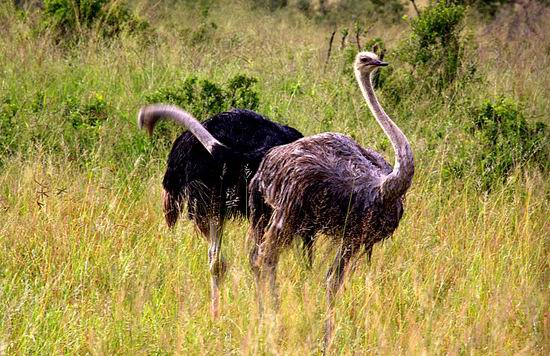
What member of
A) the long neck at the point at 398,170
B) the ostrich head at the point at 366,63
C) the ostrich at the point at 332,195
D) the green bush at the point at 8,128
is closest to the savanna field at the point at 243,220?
the green bush at the point at 8,128

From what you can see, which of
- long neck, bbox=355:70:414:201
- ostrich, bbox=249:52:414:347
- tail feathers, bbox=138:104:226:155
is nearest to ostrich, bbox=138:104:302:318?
tail feathers, bbox=138:104:226:155

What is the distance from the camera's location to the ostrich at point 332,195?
344 cm

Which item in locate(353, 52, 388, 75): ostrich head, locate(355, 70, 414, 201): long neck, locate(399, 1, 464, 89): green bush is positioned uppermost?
locate(353, 52, 388, 75): ostrich head

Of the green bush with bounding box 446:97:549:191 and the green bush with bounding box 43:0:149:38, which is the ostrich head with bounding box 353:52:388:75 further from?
the green bush with bounding box 43:0:149:38

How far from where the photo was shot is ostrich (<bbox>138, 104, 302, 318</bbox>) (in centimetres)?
389

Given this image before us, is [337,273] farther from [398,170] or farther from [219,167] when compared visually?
[219,167]

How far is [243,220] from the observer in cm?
414

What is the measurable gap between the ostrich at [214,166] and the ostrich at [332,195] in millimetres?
177

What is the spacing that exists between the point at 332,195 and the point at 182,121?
72cm

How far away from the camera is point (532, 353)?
10.1 feet

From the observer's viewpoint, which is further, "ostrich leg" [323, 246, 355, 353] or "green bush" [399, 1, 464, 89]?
"green bush" [399, 1, 464, 89]

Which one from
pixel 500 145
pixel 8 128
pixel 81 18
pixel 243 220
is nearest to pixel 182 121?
pixel 243 220

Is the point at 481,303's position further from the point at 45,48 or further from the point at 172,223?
the point at 45,48

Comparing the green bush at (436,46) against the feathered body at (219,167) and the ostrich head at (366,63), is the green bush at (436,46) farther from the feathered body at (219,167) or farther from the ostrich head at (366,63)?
the ostrich head at (366,63)
